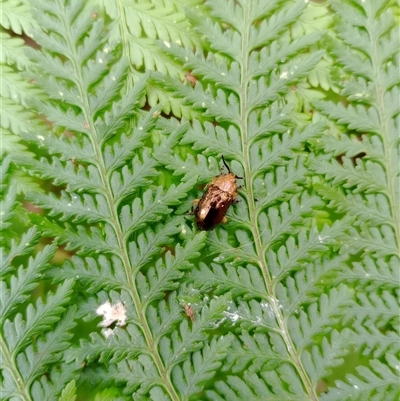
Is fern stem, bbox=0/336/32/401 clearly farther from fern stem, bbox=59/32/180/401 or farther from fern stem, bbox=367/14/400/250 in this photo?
fern stem, bbox=367/14/400/250

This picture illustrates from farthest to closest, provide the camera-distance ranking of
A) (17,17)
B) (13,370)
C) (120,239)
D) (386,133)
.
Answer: (17,17), (386,133), (120,239), (13,370)

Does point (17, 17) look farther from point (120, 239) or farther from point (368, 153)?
point (368, 153)

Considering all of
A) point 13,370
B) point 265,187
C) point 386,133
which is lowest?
point 13,370

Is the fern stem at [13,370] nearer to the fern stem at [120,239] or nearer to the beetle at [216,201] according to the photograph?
the fern stem at [120,239]

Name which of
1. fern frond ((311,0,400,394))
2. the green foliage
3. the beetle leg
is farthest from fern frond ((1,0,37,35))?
fern frond ((311,0,400,394))

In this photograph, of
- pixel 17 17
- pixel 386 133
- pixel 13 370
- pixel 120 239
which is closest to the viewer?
pixel 13 370

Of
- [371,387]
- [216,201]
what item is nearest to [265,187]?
[216,201]
